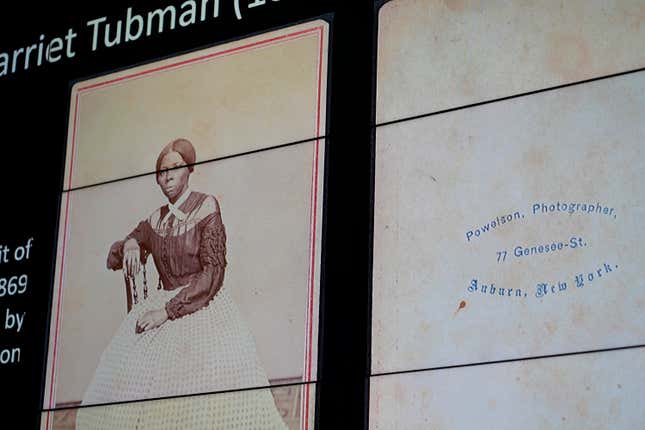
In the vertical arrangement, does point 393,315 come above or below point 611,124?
below

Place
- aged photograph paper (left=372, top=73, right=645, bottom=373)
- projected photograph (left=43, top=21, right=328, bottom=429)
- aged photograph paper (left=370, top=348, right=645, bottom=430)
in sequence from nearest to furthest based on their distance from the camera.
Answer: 1. aged photograph paper (left=370, top=348, right=645, bottom=430)
2. aged photograph paper (left=372, top=73, right=645, bottom=373)
3. projected photograph (left=43, top=21, right=328, bottom=429)

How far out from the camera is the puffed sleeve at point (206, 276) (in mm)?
4059

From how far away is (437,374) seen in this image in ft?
11.9

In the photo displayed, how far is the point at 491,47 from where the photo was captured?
3832 millimetres

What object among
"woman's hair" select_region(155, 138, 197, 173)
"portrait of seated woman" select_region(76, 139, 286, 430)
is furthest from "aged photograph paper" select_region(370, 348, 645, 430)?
"woman's hair" select_region(155, 138, 197, 173)

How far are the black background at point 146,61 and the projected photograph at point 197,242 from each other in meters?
0.04

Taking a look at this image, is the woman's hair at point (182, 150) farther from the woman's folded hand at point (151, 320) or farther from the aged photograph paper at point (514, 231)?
the aged photograph paper at point (514, 231)

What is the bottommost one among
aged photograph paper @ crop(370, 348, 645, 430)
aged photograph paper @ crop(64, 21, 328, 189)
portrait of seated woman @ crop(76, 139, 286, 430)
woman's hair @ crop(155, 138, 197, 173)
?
aged photograph paper @ crop(370, 348, 645, 430)

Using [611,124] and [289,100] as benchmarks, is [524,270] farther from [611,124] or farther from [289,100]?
[289,100]

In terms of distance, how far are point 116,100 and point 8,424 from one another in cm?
100

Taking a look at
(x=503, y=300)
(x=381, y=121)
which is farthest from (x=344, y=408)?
(x=381, y=121)

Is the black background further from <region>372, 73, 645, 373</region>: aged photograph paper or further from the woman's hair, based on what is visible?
the woman's hair

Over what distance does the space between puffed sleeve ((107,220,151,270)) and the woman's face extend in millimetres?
109

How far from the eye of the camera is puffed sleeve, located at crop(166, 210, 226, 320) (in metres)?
4.06
